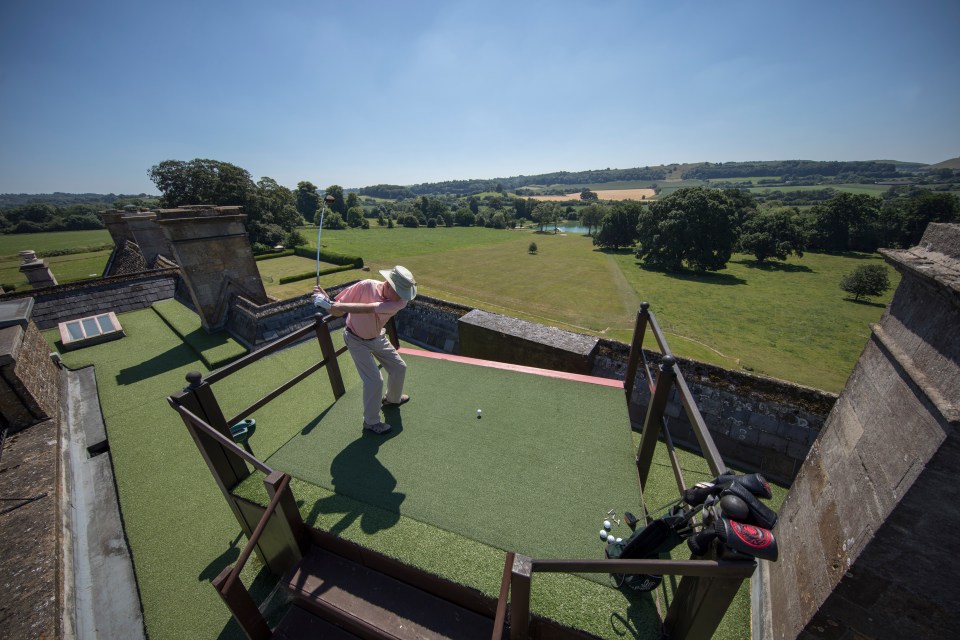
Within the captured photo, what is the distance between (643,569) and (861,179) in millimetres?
288650

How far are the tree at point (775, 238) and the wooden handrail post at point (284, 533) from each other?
6469 centimetres

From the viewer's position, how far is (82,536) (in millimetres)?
4633

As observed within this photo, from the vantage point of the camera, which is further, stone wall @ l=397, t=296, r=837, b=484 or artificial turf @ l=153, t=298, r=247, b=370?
artificial turf @ l=153, t=298, r=247, b=370

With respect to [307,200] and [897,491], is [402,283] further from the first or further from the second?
[307,200]

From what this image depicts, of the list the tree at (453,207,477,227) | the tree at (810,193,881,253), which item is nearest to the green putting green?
the tree at (810,193,881,253)

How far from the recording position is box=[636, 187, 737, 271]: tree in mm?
43875

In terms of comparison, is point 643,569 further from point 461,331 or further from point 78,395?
point 78,395

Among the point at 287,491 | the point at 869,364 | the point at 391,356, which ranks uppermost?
the point at 869,364

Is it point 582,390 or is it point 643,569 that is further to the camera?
point 582,390

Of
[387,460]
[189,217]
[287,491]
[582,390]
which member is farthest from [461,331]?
[189,217]

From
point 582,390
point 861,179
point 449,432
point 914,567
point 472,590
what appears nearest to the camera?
point 914,567

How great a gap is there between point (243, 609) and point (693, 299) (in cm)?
4011

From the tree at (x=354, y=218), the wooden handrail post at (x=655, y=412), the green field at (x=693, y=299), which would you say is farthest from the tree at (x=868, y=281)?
the tree at (x=354, y=218)

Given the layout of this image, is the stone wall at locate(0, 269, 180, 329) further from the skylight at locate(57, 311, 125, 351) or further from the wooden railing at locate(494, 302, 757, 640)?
the wooden railing at locate(494, 302, 757, 640)
